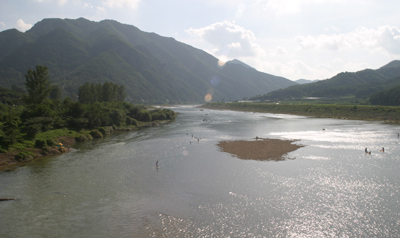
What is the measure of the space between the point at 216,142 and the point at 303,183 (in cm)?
3003

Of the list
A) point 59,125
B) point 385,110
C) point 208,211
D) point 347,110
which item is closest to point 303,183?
point 208,211

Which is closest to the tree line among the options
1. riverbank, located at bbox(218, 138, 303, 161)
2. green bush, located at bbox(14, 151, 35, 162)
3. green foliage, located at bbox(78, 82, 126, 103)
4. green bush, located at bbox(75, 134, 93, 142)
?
green bush, located at bbox(14, 151, 35, 162)

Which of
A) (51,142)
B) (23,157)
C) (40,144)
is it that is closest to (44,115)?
(51,142)

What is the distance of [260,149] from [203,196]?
26.0 meters

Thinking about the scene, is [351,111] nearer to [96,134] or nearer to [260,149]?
[260,149]

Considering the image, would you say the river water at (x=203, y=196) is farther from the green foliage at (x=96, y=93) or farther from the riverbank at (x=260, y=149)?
the green foliage at (x=96, y=93)

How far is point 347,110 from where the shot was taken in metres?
127

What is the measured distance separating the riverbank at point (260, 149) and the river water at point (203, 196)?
103 inches

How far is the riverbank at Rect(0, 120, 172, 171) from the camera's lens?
Result: 38.0 metres

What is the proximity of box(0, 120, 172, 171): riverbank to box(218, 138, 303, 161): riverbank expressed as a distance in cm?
3381

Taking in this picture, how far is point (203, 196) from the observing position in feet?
84.8

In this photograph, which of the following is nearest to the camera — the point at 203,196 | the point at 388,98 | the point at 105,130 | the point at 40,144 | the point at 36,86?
the point at 203,196

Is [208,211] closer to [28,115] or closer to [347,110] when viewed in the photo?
[28,115]

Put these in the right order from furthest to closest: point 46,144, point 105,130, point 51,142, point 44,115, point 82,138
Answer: point 105,130 → point 82,138 → point 44,115 → point 51,142 → point 46,144
